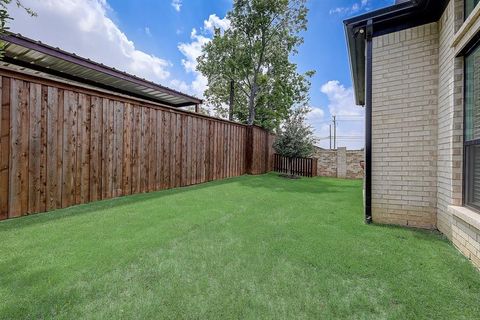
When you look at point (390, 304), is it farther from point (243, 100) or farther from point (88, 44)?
point (243, 100)

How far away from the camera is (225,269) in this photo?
2.27 m

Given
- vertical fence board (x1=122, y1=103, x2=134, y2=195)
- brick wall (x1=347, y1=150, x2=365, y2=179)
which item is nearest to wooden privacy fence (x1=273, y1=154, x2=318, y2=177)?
brick wall (x1=347, y1=150, x2=365, y2=179)

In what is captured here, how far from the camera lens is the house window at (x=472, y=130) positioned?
249 cm

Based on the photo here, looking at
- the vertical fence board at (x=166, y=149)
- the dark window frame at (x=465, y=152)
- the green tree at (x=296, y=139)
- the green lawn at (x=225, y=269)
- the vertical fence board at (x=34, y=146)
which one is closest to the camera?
the green lawn at (x=225, y=269)

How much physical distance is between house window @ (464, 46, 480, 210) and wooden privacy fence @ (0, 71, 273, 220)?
591 centimetres

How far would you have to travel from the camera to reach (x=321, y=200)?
5617 mm

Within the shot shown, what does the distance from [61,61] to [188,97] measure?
4.42 meters

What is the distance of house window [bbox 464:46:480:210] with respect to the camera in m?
2.49

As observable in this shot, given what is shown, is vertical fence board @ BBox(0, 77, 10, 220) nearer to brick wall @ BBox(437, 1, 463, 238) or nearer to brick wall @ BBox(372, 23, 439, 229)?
brick wall @ BBox(372, 23, 439, 229)

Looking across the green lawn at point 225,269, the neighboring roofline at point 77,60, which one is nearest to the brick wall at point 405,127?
the green lawn at point 225,269

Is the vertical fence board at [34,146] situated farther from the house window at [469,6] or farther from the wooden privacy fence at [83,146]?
the house window at [469,6]

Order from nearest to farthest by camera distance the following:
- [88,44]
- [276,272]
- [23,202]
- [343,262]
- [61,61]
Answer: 1. [276,272]
2. [343,262]
3. [23,202]
4. [61,61]
5. [88,44]

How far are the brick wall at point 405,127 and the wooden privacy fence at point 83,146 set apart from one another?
4961mm

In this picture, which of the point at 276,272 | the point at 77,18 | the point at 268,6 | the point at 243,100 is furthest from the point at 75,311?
the point at 243,100
